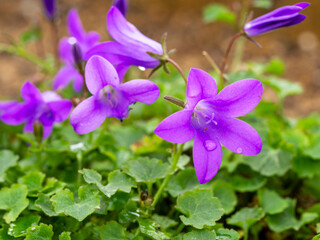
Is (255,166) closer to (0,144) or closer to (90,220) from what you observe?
(90,220)

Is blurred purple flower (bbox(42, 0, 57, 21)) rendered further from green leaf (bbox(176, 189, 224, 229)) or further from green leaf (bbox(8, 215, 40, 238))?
green leaf (bbox(176, 189, 224, 229))

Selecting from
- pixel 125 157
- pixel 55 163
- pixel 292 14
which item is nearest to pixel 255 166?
pixel 125 157

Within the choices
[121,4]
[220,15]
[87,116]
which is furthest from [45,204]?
[220,15]

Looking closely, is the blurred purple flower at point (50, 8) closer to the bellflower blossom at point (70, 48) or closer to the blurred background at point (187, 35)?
the bellflower blossom at point (70, 48)

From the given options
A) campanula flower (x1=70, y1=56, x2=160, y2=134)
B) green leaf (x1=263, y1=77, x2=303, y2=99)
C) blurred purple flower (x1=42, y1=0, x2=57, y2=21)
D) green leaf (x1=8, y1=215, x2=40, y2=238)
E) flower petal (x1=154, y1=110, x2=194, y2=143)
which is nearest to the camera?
flower petal (x1=154, y1=110, x2=194, y2=143)

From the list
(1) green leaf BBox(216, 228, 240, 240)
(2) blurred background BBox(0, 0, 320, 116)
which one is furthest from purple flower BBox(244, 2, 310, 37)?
(2) blurred background BBox(0, 0, 320, 116)

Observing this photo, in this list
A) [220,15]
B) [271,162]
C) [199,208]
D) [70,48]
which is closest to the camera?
[199,208]

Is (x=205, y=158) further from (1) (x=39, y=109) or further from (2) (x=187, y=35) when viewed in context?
(2) (x=187, y=35)
